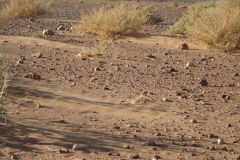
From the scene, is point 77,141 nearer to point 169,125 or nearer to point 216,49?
point 169,125

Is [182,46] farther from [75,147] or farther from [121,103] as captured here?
[75,147]

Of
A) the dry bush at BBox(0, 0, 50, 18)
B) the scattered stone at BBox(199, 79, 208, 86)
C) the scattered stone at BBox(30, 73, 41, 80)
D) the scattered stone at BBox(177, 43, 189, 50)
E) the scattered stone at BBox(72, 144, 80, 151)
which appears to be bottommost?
the scattered stone at BBox(72, 144, 80, 151)

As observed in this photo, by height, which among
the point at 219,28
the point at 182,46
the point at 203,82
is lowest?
the point at 203,82

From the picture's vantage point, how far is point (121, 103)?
6.79 metres

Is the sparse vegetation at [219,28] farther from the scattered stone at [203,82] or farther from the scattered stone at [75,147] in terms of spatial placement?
the scattered stone at [75,147]

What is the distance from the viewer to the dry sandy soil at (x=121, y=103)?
4.87 m

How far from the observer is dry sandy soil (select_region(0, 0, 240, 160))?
4.87 metres

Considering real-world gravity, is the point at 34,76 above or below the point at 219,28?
below

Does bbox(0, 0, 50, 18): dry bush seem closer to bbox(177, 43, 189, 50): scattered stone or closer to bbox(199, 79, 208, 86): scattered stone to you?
bbox(177, 43, 189, 50): scattered stone

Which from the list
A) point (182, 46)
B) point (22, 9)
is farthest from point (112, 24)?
point (22, 9)

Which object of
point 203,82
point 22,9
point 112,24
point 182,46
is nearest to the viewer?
point 203,82

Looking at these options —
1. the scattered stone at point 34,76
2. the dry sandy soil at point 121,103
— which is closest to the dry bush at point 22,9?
the dry sandy soil at point 121,103

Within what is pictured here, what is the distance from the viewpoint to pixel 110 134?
532 cm

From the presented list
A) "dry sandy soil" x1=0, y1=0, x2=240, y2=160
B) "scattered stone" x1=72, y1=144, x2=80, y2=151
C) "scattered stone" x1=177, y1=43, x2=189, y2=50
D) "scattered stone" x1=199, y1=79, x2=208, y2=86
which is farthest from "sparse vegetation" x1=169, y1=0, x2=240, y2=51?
"scattered stone" x1=72, y1=144, x2=80, y2=151
